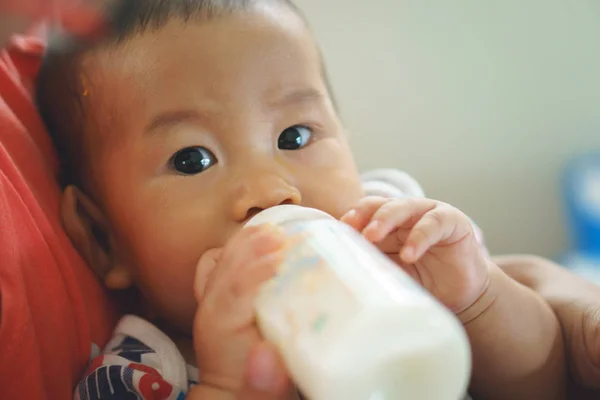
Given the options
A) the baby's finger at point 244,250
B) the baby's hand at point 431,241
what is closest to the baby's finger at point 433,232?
the baby's hand at point 431,241

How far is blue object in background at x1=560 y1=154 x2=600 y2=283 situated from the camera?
125cm

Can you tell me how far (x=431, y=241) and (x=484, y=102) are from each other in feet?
2.89

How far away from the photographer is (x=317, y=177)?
2.44ft

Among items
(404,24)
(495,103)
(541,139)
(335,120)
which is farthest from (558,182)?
(335,120)

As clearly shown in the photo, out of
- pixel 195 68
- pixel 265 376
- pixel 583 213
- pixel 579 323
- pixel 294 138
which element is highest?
pixel 195 68

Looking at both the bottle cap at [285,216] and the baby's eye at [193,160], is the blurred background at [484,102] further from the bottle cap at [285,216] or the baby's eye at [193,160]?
the bottle cap at [285,216]

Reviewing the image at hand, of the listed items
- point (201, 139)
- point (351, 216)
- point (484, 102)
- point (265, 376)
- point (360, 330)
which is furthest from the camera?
point (484, 102)

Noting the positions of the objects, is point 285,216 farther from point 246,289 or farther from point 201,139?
point 201,139

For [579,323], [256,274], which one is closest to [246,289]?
[256,274]

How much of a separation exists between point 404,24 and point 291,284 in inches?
39.6

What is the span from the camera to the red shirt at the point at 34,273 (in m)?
0.61

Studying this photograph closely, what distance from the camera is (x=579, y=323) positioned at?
0.78 meters

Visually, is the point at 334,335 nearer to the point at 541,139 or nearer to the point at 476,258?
the point at 476,258

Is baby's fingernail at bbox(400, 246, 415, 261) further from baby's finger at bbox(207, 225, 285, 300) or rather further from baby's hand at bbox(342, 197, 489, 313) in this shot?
baby's finger at bbox(207, 225, 285, 300)
